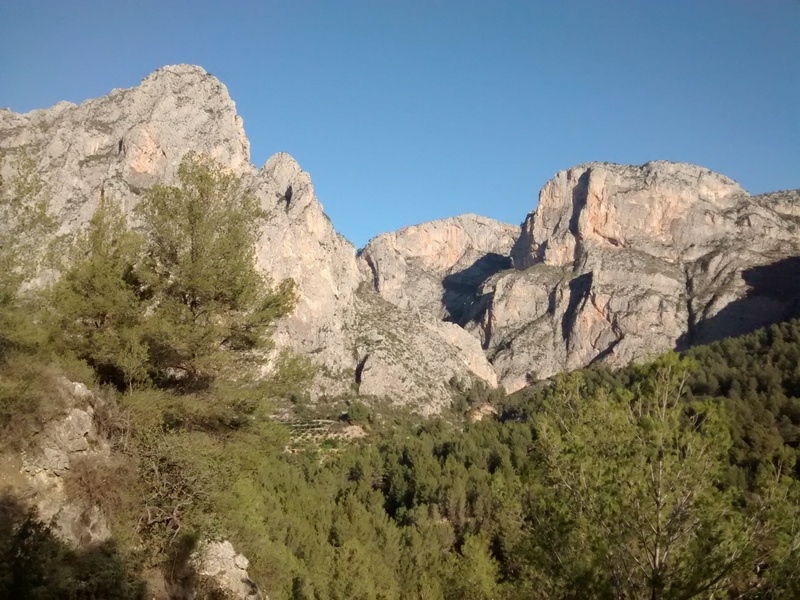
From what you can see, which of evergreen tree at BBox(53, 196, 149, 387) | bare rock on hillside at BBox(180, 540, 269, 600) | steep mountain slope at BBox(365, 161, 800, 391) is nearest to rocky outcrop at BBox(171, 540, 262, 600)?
bare rock on hillside at BBox(180, 540, 269, 600)

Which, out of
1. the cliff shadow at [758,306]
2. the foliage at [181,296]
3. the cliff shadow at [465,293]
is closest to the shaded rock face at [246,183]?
the cliff shadow at [465,293]

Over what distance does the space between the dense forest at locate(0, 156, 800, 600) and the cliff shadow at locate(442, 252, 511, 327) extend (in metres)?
134

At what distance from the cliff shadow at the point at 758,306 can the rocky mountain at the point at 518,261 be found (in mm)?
321

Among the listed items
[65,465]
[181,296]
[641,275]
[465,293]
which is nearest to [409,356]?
[641,275]

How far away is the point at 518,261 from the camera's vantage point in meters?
171

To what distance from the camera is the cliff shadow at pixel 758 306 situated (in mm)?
108812

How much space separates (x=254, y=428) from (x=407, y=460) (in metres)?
45.3

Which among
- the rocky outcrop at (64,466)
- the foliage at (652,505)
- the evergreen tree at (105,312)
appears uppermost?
the evergreen tree at (105,312)

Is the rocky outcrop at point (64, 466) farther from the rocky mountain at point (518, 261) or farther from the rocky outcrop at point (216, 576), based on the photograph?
the rocky mountain at point (518, 261)

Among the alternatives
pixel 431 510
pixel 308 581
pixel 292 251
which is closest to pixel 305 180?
pixel 292 251

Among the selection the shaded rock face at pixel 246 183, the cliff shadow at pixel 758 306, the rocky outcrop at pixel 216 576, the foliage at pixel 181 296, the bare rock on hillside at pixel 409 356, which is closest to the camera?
the rocky outcrop at pixel 216 576

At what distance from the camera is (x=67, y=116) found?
94875 mm

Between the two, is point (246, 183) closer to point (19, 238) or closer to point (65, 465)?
point (19, 238)

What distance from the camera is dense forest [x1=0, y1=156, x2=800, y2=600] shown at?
25.3 ft
